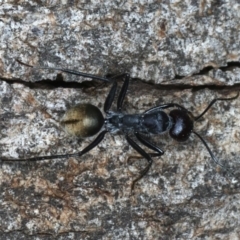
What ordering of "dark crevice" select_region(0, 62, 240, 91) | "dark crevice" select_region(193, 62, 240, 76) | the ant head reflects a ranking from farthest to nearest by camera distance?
"dark crevice" select_region(193, 62, 240, 76)
"dark crevice" select_region(0, 62, 240, 91)
the ant head

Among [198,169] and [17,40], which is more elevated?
[17,40]

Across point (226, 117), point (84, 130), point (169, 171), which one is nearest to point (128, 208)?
point (169, 171)

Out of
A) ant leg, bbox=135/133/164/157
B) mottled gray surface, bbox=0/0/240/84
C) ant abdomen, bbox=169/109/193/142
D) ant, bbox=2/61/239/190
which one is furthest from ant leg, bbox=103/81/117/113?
ant abdomen, bbox=169/109/193/142

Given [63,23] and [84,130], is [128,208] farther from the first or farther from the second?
[63,23]

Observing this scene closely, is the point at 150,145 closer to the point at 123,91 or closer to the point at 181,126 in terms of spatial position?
the point at 181,126

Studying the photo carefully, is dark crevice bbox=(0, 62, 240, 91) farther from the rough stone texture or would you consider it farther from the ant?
the ant

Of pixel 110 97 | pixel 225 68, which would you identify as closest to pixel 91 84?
pixel 110 97
